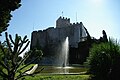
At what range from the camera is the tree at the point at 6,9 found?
1532 centimetres

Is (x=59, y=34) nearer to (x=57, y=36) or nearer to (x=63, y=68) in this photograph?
(x=57, y=36)

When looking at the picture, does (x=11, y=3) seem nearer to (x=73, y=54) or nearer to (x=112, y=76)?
(x=112, y=76)

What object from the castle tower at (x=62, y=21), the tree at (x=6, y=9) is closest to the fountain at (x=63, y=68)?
the tree at (x=6, y=9)

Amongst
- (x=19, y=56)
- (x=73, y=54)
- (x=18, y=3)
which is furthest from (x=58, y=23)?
(x=19, y=56)

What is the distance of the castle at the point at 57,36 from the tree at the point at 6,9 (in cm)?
5181

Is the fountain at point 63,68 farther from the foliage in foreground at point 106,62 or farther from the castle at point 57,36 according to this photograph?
the foliage in foreground at point 106,62

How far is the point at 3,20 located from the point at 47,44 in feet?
205

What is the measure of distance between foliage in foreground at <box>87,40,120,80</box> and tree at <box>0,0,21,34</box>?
6512mm

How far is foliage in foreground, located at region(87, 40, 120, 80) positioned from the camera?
11719 millimetres

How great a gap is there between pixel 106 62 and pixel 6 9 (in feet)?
25.7

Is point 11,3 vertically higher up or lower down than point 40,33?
lower down

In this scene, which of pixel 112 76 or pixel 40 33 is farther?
pixel 40 33

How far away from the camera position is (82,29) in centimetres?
7112

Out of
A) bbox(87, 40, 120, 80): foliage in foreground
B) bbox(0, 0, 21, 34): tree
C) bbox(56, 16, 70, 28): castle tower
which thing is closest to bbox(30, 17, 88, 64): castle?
bbox(56, 16, 70, 28): castle tower
